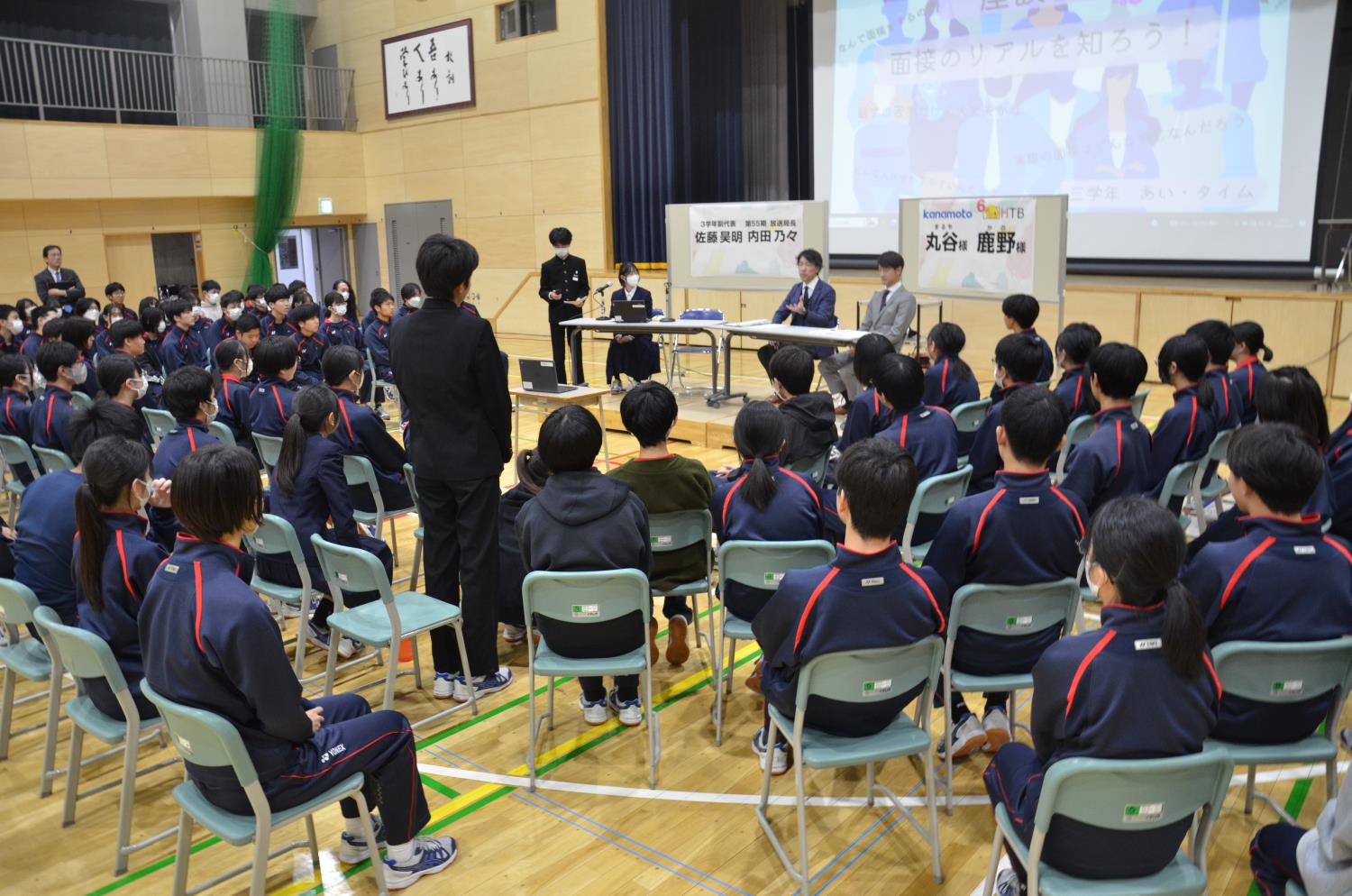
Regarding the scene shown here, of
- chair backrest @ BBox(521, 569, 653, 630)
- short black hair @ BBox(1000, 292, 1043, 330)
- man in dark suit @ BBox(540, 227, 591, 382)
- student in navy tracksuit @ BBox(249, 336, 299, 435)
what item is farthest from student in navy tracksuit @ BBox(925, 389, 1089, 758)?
man in dark suit @ BBox(540, 227, 591, 382)

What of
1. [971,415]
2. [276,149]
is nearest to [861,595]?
[971,415]

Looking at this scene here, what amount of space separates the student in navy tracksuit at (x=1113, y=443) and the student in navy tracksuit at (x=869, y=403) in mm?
844

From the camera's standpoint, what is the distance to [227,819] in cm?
222

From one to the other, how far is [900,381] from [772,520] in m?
1.04

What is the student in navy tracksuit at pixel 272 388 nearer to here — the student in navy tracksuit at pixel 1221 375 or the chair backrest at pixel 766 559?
the chair backrest at pixel 766 559

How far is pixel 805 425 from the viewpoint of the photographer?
173 inches

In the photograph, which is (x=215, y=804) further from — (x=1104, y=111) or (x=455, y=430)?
(x=1104, y=111)

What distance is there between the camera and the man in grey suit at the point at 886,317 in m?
7.31

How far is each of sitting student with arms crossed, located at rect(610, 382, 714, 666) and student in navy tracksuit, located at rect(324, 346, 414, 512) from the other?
142 centimetres

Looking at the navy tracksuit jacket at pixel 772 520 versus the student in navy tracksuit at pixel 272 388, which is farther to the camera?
the student in navy tracksuit at pixel 272 388

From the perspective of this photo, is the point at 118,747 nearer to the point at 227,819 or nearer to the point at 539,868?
the point at 227,819

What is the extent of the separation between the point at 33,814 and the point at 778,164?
10.5 metres

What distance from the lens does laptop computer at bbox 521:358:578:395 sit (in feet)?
20.4

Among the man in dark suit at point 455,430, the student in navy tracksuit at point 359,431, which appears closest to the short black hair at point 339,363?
the student in navy tracksuit at point 359,431
